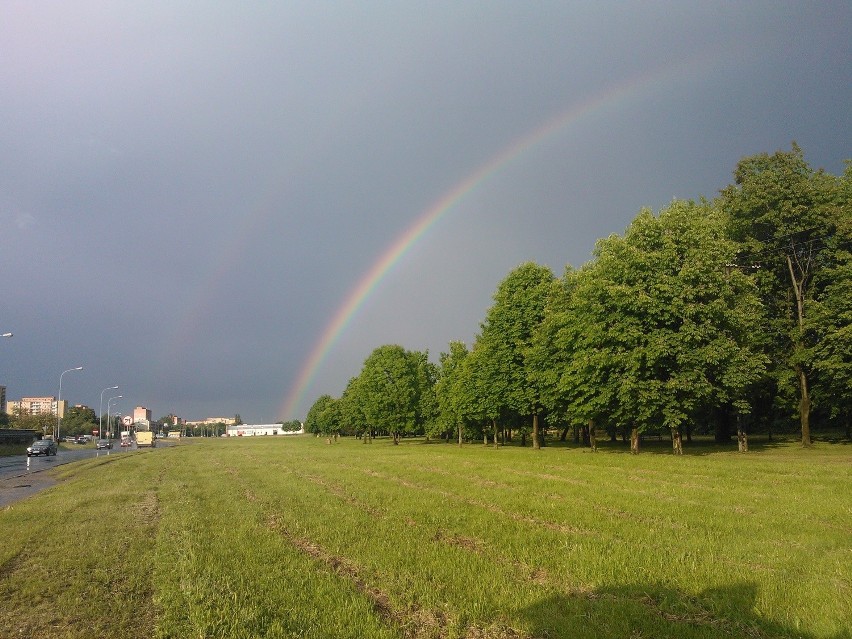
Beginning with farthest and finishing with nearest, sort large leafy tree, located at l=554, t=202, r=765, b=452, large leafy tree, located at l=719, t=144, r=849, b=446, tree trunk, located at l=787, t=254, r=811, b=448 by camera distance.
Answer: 1. large leafy tree, located at l=719, t=144, r=849, b=446
2. tree trunk, located at l=787, t=254, r=811, b=448
3. large leafy tree, located at l=554, t=202, r=765, b=452

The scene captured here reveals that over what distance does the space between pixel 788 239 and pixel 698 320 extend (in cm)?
1640

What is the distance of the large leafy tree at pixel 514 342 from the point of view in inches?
2172

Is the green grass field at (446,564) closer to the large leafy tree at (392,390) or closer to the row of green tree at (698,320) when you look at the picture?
the row of green tree at (698,320)

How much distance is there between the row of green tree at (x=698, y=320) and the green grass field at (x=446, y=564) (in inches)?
658

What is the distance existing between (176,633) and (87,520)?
1258 cm

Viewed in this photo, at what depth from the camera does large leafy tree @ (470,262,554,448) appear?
55.2 m

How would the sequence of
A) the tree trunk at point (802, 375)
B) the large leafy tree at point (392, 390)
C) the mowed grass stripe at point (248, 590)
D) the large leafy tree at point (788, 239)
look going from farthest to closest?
the large leafy tree at point (392, 390), the large leafy tree at point (788, 239), the tree trunk at point (802, 375), the mowed grass stripe at point (248, 590)

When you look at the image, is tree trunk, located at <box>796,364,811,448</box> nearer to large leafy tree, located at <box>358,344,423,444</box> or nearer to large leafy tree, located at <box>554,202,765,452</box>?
large leafy tree, located at <box>554,202,765,452</box>

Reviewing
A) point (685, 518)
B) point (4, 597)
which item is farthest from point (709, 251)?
point (4, 597)

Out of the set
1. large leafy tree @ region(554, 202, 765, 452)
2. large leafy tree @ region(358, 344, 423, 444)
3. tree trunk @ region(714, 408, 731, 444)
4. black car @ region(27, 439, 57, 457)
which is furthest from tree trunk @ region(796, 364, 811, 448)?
black car @ region(27, 439, 57, 457)

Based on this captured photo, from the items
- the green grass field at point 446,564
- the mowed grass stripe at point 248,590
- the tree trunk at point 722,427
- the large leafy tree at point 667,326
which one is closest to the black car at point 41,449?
the green grass field at point 446,564

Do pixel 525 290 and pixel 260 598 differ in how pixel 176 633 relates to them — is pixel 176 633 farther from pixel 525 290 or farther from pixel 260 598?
pixel 525 290

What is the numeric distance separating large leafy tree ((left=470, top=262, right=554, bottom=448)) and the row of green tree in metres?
0.15

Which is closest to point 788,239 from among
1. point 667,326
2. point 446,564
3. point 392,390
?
point 667,326
